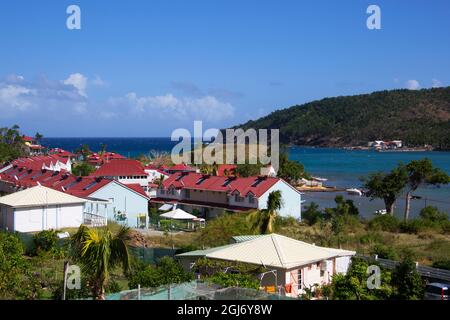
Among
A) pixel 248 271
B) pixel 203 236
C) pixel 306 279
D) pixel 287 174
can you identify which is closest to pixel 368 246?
pixel 203 236

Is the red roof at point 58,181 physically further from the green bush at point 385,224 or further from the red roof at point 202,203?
the green bush at point 385,224

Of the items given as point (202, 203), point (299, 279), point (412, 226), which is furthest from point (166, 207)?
point (299, 279)

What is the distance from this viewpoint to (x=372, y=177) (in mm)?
50375

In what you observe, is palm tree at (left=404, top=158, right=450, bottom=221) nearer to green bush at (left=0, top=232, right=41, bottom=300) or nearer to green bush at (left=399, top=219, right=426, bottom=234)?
green bush at (left=399, top=219, right=426, bottom=234)

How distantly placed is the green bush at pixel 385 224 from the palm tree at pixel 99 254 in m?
27.6

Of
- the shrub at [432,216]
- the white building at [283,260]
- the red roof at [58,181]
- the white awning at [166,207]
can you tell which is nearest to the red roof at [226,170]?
the white awning at [166,207]

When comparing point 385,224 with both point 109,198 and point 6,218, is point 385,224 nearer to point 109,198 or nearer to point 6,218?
point 109,198

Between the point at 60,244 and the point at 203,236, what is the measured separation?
7680mm

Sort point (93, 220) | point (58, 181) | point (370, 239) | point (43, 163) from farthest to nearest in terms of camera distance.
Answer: point (43, 163) → point (58, 181) → point (93, 220) → point (370, 239)

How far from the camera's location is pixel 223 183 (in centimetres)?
4591

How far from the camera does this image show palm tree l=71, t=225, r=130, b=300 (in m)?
13.0

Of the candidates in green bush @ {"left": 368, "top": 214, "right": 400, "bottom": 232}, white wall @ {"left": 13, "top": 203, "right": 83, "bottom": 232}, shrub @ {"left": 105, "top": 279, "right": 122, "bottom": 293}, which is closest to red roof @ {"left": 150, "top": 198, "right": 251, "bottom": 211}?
green bush @ {"left": 368, "top": 214, "right": 400, "bottom": 232}

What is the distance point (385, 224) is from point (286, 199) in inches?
292

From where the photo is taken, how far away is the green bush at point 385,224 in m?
38.3
